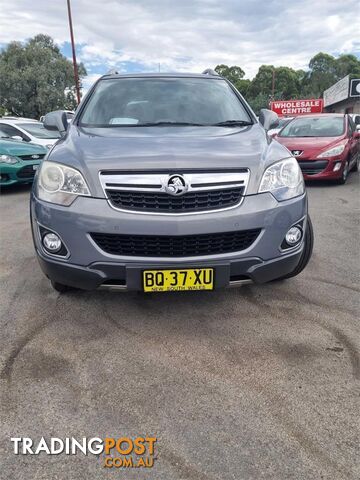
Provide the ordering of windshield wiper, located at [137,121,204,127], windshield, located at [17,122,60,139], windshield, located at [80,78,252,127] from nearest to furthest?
windshield wiper, located at [137,121,204,127], windshield, located at [80,78,252,127], windshield, located at [17,122,60,139]

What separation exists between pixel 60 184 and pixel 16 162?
5.83 meters

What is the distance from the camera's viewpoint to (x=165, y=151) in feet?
8.89

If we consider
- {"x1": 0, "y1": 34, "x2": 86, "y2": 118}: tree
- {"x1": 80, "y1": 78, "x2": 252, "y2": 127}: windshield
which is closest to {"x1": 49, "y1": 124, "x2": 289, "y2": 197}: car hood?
{"x1": 80, "y1": 78, "x2": 252, "y2": 127}: windshield

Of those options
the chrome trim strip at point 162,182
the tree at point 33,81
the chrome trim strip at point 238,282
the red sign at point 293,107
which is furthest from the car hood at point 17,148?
the red sign at point 293,107

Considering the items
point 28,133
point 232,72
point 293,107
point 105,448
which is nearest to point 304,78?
point 232,72

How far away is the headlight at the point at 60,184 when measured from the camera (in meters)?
2.61

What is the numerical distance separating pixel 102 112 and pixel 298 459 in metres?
3.05

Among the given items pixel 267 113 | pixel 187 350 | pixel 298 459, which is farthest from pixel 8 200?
pixel 298 459

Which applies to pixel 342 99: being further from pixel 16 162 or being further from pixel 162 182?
pixel 162 182

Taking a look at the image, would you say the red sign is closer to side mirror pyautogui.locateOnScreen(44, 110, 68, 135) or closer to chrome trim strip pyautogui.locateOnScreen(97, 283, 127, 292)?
side mirror pyautogui.locateOnScreen(44, 110, 68, 135)

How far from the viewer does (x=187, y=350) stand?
2.60 metres

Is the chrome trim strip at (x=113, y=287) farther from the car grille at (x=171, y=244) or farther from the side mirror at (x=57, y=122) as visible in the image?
the side mirror at (x=57, y=122)

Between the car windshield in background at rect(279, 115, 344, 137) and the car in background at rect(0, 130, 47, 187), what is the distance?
205 inches

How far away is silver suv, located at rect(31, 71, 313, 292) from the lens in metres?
2.52
